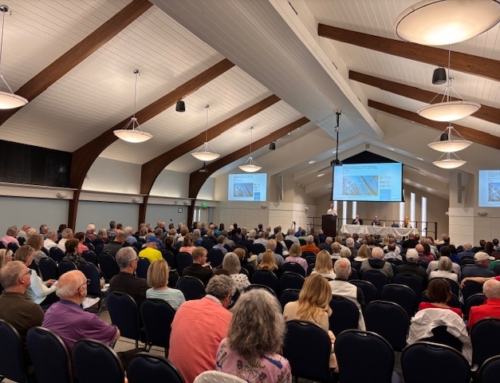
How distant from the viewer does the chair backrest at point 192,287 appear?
4531 mm

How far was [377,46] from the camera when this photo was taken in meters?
7.06

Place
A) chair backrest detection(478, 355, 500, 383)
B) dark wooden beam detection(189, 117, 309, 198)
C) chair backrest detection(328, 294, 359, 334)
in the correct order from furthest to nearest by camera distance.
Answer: dark wooden beam detection(189, 117, 309, 198) < chair backrest detection(328, 294, 359, 334) < chair backrest detection(478, 355, 500, 383)

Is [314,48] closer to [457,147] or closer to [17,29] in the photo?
[457,147]

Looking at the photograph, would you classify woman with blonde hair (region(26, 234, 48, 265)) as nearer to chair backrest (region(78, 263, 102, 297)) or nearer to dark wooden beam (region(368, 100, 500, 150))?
chair backrest (region(78, 263, 102, 297))

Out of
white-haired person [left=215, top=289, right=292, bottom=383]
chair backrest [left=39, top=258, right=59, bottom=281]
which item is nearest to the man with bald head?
white-haired person [left=215, top=289, right=292, bottom=383]

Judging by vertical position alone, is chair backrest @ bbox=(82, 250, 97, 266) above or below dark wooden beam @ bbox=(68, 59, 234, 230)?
below

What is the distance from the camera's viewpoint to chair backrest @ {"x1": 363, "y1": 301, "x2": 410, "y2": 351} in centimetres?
365

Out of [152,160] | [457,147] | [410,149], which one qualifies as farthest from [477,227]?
[152,160]

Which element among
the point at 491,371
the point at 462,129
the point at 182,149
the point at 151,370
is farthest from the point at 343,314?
the point at 182,149

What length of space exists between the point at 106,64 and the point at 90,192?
17.7 ft

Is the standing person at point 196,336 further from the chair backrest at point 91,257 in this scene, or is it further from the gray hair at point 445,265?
the chair backrest at point 91,257

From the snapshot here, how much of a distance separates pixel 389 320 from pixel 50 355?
2.97 metres

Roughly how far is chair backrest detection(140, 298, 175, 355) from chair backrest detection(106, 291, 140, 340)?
134 mm

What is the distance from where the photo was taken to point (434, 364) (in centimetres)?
236
